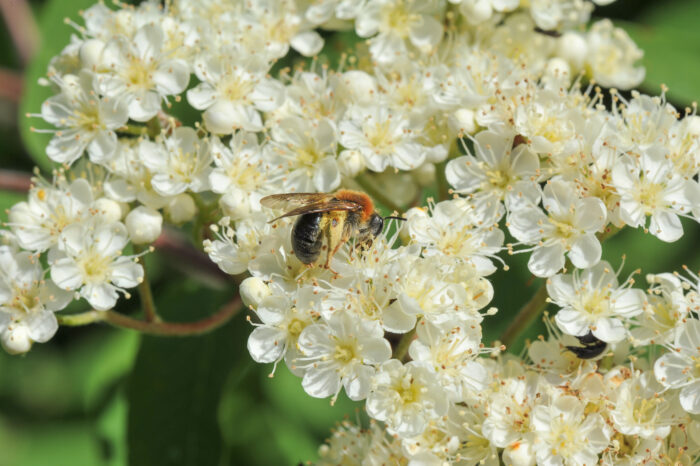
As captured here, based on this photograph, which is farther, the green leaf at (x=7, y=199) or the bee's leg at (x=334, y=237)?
the green leaf at (x=7, y=199)

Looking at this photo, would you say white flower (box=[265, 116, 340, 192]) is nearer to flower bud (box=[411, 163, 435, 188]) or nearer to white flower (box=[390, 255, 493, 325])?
flower bud (box=[411, 163, 435, 188])

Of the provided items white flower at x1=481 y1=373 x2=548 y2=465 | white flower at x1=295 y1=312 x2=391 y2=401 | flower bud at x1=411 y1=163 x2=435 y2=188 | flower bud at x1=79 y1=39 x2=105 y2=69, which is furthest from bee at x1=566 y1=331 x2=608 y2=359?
flower bud at x1=79 y1=39 x2=105 y2=69

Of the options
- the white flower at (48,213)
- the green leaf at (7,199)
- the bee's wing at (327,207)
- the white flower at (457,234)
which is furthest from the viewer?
the green leaf at (7,199)

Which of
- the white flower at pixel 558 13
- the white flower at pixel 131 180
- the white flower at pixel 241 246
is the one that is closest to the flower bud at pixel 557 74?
the white flower at pixel 558 13

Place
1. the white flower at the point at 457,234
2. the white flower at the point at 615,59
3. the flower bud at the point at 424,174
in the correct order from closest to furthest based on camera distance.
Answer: the white flower at the point at 457,234 < the flower bud at the point at 424,174 < the white flower at the point at 615,59

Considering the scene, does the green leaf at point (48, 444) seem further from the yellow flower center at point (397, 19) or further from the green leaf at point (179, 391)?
the yellow flower center at point (397, 19)

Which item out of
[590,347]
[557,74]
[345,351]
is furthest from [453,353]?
[557,74]
